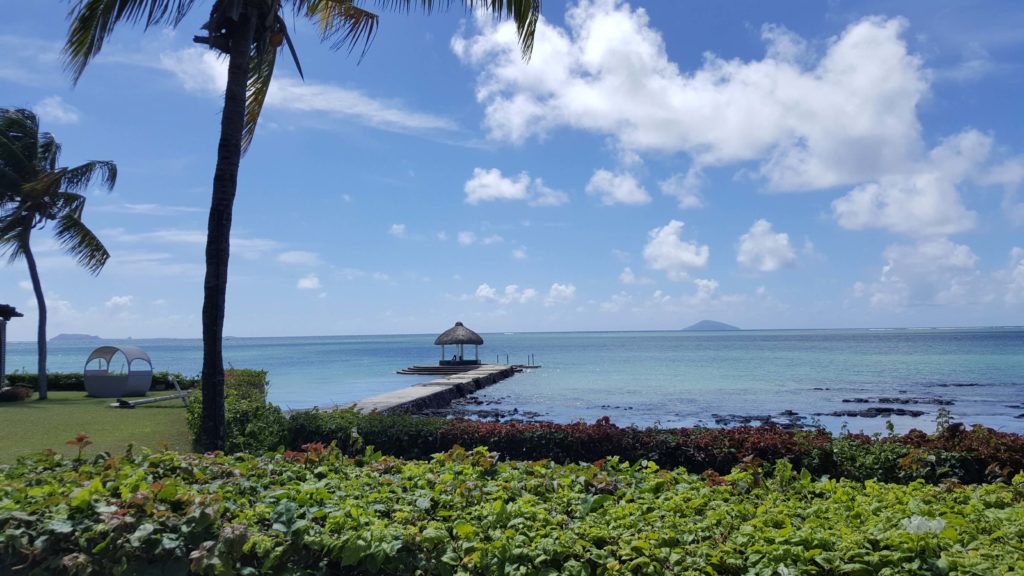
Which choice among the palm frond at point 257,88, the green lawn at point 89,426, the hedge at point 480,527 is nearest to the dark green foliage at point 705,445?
the hedge at point 480,527

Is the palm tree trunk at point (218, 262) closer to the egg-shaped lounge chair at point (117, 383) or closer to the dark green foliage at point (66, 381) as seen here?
the egg-shaped lounge chair at point (117, 383)

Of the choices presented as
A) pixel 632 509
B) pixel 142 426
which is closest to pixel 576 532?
pixel 632 509

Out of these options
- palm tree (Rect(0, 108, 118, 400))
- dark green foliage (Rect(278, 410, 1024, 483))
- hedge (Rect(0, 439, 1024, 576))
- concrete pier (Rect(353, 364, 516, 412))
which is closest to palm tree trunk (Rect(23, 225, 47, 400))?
palm tree (Rect(0, 108, 118, 400))

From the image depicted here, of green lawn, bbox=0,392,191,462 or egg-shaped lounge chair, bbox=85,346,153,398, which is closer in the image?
green lawn, bbox=0,392,191,462

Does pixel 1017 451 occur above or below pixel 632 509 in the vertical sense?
below

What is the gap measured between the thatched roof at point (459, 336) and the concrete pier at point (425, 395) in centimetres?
476

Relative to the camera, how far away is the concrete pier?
17945mm

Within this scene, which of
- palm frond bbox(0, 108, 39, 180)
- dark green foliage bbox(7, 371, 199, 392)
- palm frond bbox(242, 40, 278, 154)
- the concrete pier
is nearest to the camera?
palm frond bbox(242, 40, 278, 154)

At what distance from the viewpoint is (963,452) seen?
7.31 m

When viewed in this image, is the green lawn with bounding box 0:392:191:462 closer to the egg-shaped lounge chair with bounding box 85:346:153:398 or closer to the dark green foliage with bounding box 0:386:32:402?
the dark green foliage with bounding box 0:386:32:402

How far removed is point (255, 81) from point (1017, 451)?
10.7 m

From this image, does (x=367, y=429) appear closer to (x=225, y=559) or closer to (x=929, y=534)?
(x=225, y=559)

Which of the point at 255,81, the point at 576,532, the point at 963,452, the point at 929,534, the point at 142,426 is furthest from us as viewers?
the point at 142,426

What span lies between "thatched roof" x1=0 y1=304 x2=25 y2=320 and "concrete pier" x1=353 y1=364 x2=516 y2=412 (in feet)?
35.2
